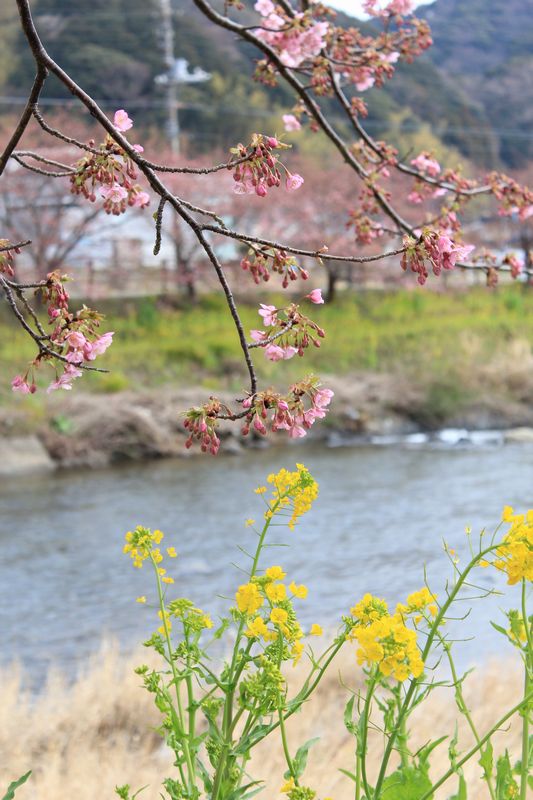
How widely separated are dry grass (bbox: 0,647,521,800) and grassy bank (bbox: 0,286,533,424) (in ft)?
32.6

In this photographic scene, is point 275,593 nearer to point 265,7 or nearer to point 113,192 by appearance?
point 113,192

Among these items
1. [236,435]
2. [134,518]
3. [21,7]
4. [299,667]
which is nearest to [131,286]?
[236,435]

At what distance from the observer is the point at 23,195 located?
58.2ft

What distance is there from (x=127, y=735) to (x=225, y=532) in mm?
5601

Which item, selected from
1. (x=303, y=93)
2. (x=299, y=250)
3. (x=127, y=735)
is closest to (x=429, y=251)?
(x=299, y=250)

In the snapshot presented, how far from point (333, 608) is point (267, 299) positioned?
13035 millimetres

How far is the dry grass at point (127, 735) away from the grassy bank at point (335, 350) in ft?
32.6

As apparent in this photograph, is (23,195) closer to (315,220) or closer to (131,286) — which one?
(131,286)

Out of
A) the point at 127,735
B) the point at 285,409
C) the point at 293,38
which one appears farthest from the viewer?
the point at 127,735

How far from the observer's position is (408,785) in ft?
5.95

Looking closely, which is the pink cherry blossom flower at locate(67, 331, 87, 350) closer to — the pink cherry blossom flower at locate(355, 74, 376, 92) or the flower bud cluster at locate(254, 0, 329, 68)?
the flower bud cluster at locate(254, 0, 329, 68)

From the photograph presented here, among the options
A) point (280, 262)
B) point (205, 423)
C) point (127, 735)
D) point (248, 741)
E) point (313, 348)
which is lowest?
point (313, 348)

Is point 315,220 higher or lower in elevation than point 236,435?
higher

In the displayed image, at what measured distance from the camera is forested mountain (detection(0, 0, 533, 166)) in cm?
3250
